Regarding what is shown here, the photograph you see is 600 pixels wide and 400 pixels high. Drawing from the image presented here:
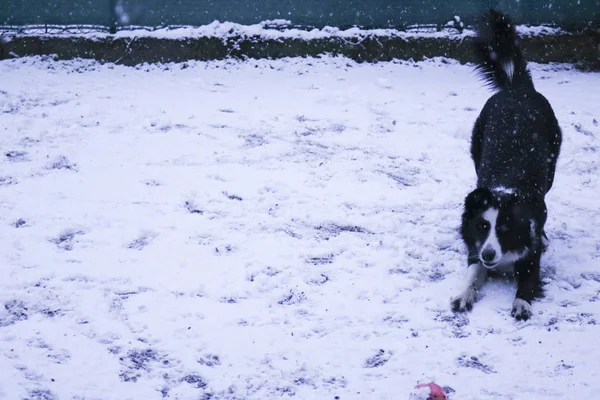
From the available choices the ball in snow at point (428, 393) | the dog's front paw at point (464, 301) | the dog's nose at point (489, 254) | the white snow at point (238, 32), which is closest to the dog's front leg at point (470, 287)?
the dog's front paw at point (464, 301)

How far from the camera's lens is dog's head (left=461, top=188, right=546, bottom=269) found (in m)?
4.57

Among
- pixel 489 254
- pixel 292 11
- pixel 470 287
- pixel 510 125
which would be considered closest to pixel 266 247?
pixel 470 287

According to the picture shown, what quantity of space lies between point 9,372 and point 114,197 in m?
2.38

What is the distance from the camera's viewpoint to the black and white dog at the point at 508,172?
→ 15.0 feet

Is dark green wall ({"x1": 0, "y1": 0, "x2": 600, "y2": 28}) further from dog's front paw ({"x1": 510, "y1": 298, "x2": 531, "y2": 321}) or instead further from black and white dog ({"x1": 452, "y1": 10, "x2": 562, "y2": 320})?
dog's front paw ({"x1": 510, "y1": 298, "x2": 531, "y2": 321})

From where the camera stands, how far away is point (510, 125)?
17.3 feet

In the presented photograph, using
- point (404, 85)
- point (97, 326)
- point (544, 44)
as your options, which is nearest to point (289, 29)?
point (404, 85)

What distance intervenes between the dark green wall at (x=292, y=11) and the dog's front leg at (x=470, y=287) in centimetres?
582

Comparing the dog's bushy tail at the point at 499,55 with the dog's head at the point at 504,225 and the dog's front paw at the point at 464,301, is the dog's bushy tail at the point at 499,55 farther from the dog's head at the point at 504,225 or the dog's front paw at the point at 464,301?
the dog's front paw at the point at 464,301

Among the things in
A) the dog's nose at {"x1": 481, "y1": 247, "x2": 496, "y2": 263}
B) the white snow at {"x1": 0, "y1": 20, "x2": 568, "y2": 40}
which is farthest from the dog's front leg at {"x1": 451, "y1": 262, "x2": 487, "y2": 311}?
the white snow at {"x1": 0, "y1": 20, "x2": 568, "y2": 40}

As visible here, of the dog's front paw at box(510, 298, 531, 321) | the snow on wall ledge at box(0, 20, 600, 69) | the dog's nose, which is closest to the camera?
the dog's front paw at box(510, 298, 531, 321)

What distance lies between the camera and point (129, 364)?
374cm

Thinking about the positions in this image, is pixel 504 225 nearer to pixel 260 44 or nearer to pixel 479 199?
pixel 479 199

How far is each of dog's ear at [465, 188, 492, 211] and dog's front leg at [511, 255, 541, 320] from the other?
0.47 m
